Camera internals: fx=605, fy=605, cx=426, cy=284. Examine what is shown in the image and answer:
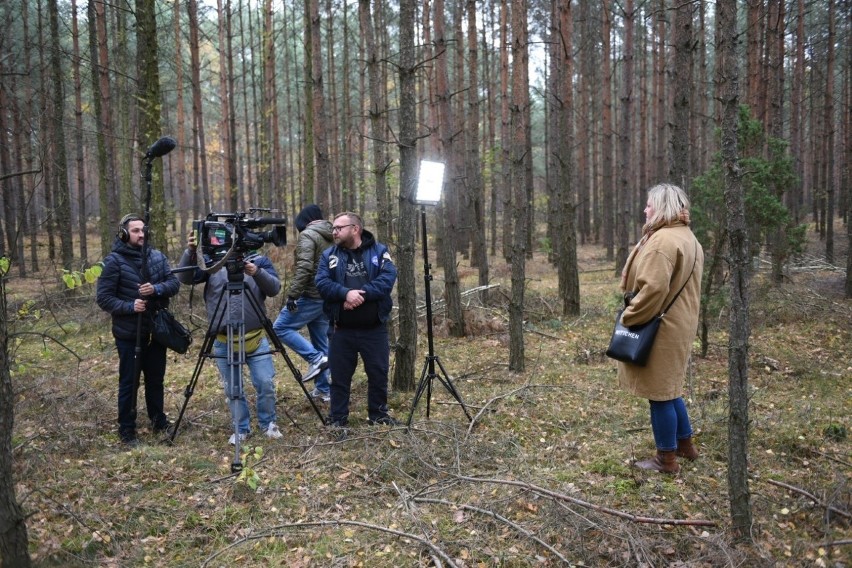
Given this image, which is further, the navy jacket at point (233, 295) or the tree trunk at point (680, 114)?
the tree trunk at point (680, 114)

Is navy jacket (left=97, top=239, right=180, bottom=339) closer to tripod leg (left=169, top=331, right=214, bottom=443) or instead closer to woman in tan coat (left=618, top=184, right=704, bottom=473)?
tripod leg (left=169, top=331, right=214, bottom=443)

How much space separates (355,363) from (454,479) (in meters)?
1.51

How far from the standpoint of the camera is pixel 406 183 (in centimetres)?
609

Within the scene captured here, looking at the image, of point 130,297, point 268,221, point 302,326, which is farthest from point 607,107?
point 130,297

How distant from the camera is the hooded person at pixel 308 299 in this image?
6344mm

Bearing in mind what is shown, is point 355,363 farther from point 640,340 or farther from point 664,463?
point 664,463

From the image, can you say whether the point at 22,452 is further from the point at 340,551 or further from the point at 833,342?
the point at 833,342

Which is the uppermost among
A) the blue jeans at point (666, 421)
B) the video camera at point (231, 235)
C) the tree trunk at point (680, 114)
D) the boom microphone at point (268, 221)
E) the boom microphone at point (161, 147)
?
the tree trunk at point (680, 114)

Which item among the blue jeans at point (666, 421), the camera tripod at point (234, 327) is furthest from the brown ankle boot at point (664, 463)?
the camera tripod at point (234, 327)

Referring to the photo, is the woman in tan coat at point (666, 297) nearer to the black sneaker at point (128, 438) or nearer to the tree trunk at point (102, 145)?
the black sneaker at point (128, 438)

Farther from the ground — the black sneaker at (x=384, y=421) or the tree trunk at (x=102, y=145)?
the tree trunk at (x=102, y=145)

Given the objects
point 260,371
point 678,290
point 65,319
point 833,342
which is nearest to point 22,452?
point 260,371

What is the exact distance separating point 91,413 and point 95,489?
6.17 ft

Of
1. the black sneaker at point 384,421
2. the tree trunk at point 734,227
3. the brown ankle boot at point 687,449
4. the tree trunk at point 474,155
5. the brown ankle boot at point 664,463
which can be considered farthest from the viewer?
the tree trunk at point 474,155
